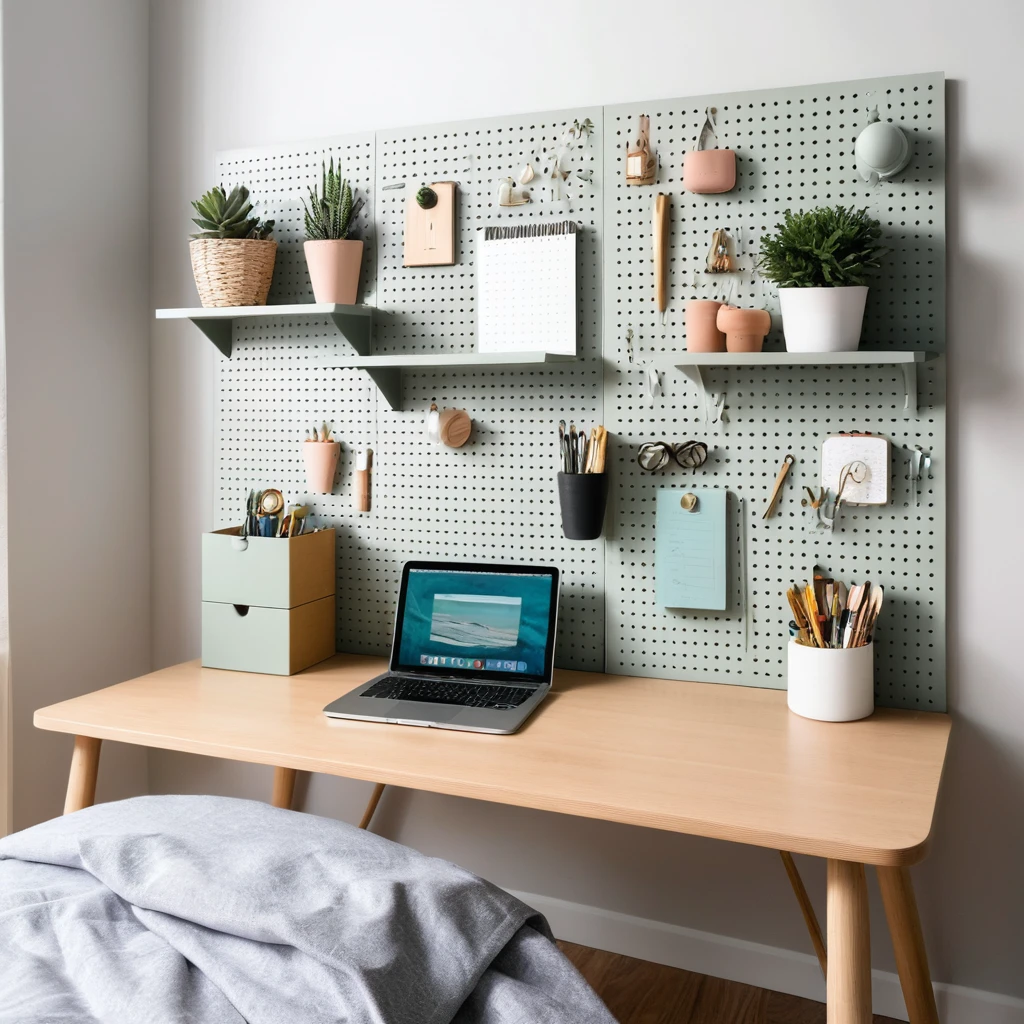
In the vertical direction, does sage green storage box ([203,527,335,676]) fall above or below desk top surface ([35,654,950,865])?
above

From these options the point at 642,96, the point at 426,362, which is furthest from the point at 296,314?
the point at 642,96

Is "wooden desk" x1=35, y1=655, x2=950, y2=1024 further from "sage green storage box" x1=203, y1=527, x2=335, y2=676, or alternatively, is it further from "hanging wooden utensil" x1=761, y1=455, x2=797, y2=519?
"hanging wooden utensil" x1=761, y1=455, x2=797, y2=519

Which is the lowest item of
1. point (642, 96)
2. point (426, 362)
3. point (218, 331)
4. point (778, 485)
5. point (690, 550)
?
point (690, 550)

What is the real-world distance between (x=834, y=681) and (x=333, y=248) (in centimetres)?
131

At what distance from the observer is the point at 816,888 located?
6.17 feet

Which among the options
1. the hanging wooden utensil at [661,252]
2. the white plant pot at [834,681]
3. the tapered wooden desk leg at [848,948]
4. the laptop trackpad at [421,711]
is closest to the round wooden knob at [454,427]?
the hanging wooden utensil at [661,252]

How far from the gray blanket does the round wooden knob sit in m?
1.01

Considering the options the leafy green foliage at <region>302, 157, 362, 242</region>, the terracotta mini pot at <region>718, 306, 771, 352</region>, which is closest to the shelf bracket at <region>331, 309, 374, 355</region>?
the leafy green foliage at <region>302, 157, 362, 242</region>

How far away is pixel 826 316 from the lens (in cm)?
159

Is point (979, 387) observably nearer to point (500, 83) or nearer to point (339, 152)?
point (500, 83)

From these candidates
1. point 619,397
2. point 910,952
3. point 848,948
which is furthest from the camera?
point 619,397

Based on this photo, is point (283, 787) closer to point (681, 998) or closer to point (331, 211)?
point (681, 998)

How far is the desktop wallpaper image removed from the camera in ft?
6.12

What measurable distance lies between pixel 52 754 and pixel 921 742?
182 cm
